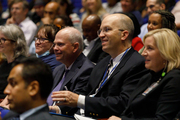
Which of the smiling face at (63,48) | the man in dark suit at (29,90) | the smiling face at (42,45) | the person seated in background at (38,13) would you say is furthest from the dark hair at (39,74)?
the person seated in background at (38,13)

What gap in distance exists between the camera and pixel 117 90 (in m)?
2.31

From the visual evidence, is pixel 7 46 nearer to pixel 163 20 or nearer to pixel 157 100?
pixel 163 20

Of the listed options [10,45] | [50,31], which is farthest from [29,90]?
[50,31]

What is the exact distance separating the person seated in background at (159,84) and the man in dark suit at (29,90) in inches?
26.8

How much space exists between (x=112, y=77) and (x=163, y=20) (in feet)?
3.18

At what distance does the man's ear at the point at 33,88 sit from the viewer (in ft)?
5.42

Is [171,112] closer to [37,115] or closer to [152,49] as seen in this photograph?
[152,49]

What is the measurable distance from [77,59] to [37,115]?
1.31 meters

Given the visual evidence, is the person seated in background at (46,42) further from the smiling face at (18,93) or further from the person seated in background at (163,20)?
the smiling face at (18,93)

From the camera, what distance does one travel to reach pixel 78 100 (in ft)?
7.26

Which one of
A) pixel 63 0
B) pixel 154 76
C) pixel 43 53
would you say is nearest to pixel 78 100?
pixel 154 76

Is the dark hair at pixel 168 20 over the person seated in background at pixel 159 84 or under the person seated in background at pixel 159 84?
over

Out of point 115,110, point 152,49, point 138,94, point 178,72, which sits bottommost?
point 115,110

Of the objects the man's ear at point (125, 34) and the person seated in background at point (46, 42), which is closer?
the man's ear at point (125, 34)
